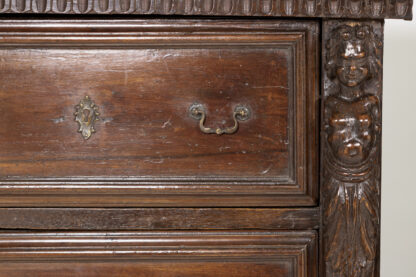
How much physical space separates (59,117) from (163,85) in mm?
138

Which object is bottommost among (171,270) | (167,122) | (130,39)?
(171,270)

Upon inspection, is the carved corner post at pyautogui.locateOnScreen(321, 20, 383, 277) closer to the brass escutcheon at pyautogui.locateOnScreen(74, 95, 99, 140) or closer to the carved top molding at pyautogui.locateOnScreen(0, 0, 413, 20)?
the carved top molding at pyautogui.locateOnScreen(0, 0, 413, 20)

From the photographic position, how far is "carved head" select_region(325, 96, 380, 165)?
0.73m

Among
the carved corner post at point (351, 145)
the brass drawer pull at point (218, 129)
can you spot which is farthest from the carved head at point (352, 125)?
the brass drawer pull at point (218, 129)

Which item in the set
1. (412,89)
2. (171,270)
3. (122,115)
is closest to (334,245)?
(171,270)

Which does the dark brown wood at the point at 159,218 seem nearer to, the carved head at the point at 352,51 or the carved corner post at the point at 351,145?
the carved corner post at the point at 351,145

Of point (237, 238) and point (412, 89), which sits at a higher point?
point (412, 89)

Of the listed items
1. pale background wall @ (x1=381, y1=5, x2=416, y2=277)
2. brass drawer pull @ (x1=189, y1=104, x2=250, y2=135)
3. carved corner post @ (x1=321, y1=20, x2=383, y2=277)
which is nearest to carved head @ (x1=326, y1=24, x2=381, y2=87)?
carved corner post @ (x1=321, y1=20, x2=383, y2=277)

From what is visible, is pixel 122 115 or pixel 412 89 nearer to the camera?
pixel 122 115

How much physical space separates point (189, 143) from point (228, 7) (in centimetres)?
18

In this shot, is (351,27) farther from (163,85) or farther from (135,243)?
(135,243)

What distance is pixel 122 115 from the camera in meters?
0.75

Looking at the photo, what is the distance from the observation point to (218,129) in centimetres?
74

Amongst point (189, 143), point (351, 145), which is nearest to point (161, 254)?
point (189, 143)
